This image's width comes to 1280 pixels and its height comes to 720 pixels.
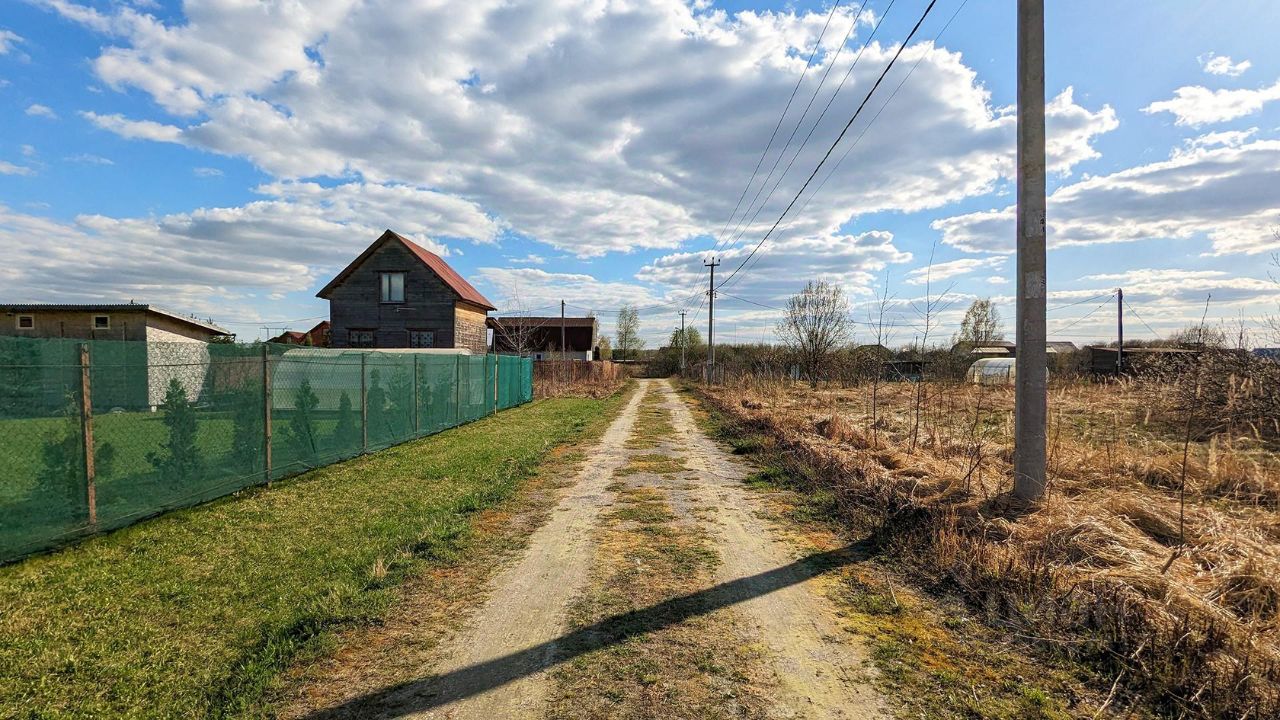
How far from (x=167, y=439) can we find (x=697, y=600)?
21.8ft

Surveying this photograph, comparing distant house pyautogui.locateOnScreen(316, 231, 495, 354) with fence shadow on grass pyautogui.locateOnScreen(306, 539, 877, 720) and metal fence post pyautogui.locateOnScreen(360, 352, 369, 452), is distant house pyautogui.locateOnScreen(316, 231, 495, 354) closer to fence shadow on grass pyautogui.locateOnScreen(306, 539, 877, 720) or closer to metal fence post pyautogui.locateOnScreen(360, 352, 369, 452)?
metal fence post pyautogui.locateOnScreen(360, 352, 369, 452)

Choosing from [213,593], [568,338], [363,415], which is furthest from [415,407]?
[568,338]

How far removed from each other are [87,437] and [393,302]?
23669mm

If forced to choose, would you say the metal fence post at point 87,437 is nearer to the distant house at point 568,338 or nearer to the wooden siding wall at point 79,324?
the wooden siding wall at point 79,324

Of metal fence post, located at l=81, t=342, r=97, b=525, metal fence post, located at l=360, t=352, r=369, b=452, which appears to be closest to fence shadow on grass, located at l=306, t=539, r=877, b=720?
metal fence post, located at l=81, t=342, r=97, b=525

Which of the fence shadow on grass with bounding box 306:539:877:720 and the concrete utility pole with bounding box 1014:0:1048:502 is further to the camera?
the concrete utility pole with bounding box 1014:0:1048:502

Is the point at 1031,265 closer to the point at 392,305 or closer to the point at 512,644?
the point at 512,644

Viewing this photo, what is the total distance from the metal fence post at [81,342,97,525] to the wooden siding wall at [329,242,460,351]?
2272 cm

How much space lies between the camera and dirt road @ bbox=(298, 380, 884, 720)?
9.81ft

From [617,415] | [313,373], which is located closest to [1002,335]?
[617,415]

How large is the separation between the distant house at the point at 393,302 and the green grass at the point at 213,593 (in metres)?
20.9

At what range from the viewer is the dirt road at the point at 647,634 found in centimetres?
299

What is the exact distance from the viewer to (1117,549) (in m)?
4.56

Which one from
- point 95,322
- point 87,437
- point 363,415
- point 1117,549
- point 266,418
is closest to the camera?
point 1117,549
